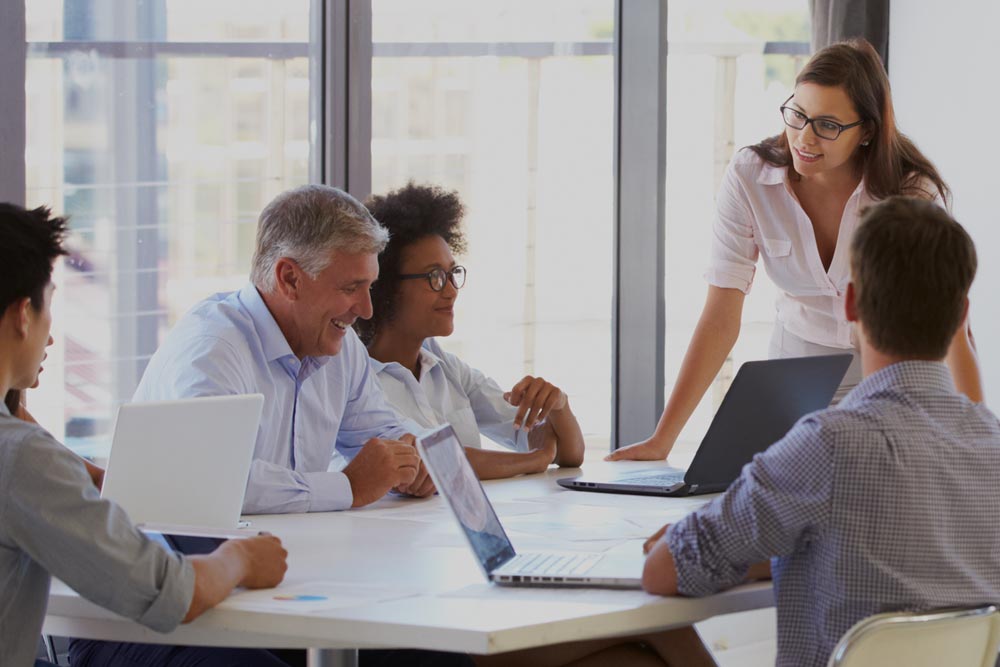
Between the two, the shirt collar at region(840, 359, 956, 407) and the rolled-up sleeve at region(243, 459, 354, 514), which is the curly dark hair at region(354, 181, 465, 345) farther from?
the shirt collar at region(840, 359, 956, 407)

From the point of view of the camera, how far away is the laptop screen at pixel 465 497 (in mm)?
1676

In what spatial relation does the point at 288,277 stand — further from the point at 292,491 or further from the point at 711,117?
the point at 711,117

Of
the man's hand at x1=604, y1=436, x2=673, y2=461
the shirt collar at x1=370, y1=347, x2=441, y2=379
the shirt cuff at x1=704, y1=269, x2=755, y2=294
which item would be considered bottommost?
the man's hand at x1=604, y1=436, x2=673, y2=461

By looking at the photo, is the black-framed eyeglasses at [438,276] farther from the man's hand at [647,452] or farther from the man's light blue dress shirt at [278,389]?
the man's hand at [647,452]

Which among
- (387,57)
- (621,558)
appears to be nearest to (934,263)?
(621,558)

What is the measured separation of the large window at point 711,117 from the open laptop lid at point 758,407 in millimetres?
2067

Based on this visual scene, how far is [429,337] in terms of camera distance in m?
2.90

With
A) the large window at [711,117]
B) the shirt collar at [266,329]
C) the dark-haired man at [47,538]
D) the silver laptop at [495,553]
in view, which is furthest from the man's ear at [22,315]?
the large window at [711,117]

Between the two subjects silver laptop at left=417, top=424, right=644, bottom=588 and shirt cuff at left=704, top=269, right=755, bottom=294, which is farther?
shirt cuff at left=704, top=269, right=755, bottom=294

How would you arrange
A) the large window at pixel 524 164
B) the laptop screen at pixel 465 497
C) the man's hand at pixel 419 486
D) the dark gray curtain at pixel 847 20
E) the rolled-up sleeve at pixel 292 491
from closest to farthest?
the laptop screen at pixel 465 497 → the rolled-up sleeve at pixel 292 491 → the man's hand at pixel 419 486 → the large window at pixel 524 164 → the dark gray curtain at pixel 847 20

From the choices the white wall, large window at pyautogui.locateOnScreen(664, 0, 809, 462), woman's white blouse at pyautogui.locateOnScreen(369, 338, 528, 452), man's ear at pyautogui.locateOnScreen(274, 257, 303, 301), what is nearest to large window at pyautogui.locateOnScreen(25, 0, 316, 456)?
woman's white blouse at pyautogui.locateOnScreen(369, 338, 528, 452)

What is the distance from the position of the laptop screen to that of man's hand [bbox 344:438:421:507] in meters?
0.46

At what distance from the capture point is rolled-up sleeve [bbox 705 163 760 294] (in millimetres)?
2918

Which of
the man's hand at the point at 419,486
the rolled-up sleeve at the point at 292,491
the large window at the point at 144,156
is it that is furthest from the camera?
the large window at the point at 144,156
